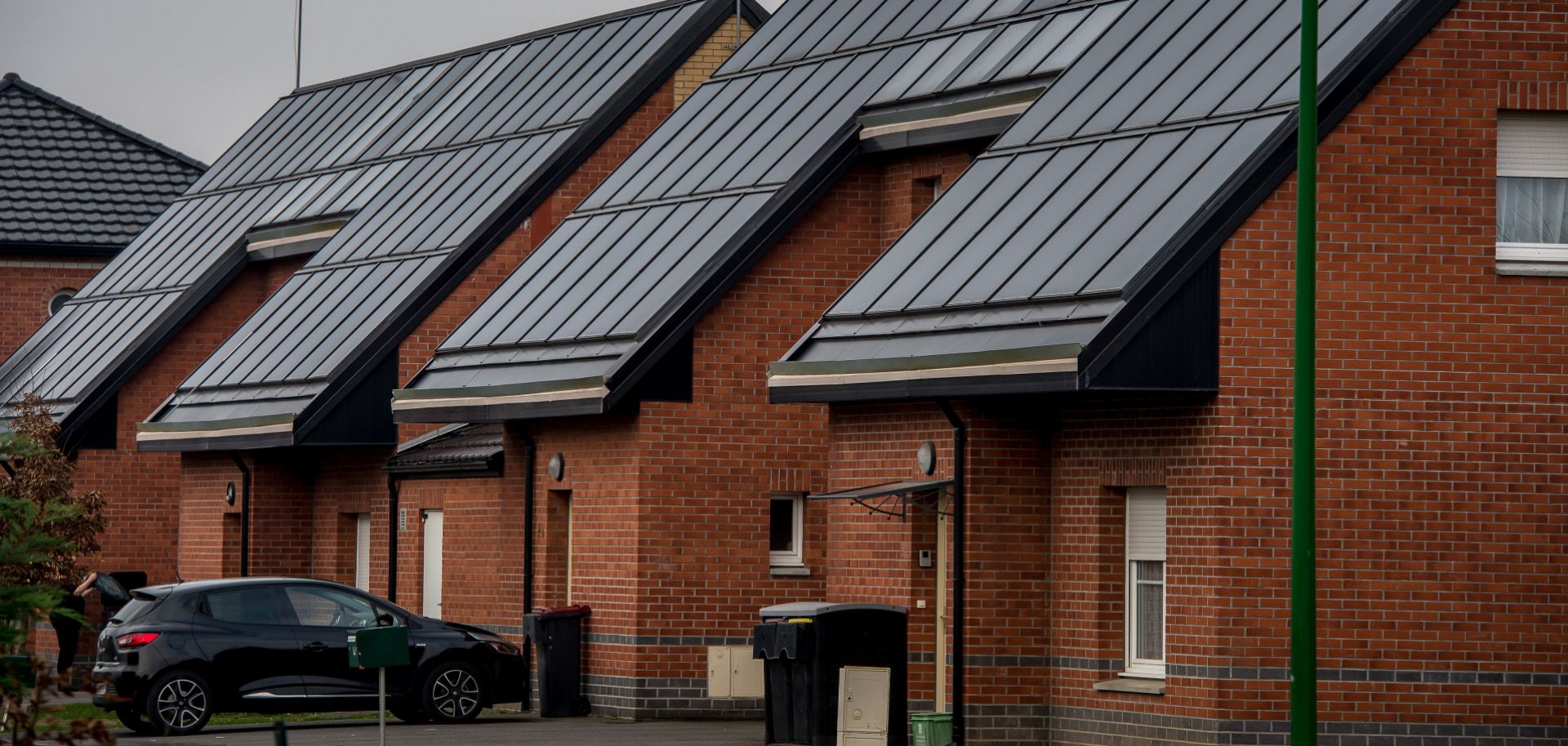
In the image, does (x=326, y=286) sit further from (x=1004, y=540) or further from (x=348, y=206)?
(x=1004, y=540)

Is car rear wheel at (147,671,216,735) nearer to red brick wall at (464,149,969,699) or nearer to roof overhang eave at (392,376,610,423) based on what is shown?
red brick wall at (464,149,969,699)

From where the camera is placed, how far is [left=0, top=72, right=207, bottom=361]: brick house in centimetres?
4438

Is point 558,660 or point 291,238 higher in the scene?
point 291,238

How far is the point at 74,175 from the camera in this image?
148 ft

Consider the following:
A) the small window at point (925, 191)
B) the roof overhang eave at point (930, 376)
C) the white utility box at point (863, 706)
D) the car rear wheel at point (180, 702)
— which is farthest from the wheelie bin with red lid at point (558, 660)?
the white utility box at point (863, 706)

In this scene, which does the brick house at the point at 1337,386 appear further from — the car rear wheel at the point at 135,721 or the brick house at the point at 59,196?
the brick house at the point at 59,196

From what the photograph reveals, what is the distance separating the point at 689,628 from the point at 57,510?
1279 cm

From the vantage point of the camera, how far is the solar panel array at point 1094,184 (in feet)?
58.6

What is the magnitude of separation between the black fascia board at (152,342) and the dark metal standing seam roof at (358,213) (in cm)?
3

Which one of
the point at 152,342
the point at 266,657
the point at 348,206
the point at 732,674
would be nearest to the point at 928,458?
the point at 732,674

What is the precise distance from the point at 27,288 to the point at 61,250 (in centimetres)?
101

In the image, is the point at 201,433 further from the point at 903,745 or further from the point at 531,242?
the point at 903,745

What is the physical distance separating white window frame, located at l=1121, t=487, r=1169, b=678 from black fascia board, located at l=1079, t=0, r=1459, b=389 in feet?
5.70

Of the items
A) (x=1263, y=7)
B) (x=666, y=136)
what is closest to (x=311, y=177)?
(x=666, y=136)
